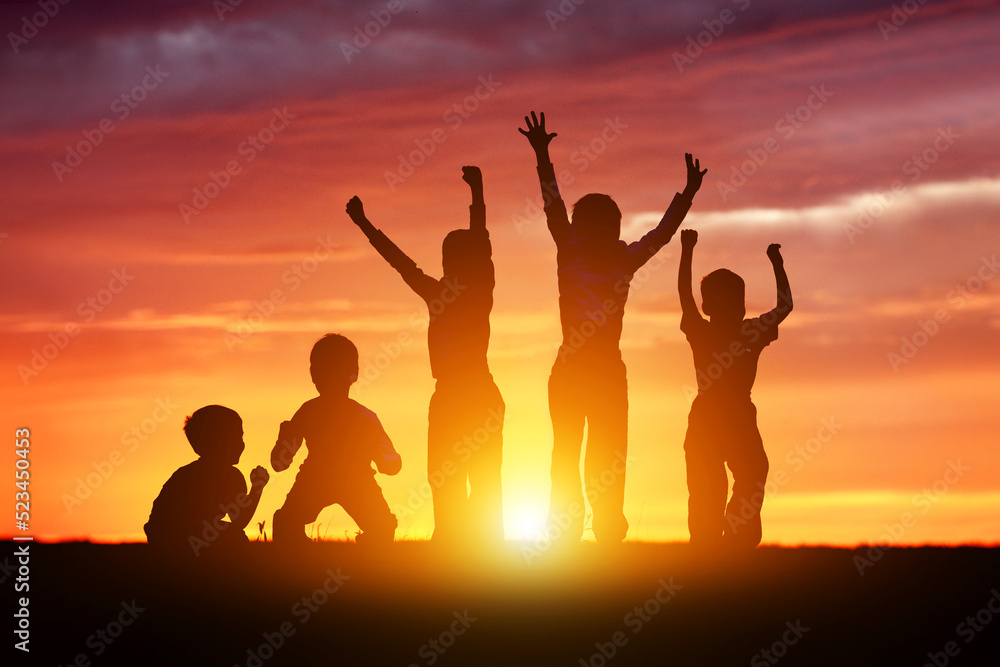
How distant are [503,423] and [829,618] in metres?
4.05

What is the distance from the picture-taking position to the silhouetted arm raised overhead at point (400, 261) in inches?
483

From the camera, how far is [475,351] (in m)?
12.2

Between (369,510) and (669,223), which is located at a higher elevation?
(669,223)

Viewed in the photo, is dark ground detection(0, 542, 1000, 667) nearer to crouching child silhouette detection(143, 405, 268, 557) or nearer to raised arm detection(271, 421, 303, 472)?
crouching child silhouette detection(143, 405, 268, 557)

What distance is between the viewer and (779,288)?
1267cm

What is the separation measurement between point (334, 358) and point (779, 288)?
181 inches

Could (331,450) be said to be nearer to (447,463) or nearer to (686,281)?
(447,463)

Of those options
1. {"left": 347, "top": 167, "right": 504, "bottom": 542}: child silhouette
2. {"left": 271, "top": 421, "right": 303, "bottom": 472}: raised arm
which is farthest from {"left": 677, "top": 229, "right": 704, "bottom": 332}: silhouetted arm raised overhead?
{"left": 271, "top": 421, "right": 303, "bottom": 472}: raised arm

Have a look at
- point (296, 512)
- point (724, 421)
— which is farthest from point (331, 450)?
point (724, 421)

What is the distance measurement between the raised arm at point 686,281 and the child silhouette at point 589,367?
0.64m

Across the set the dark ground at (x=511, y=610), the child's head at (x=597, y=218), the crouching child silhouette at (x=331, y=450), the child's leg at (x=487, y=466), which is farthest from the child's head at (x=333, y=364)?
the child's head at (x=597, y=218)

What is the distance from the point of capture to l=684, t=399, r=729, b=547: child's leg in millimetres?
12242

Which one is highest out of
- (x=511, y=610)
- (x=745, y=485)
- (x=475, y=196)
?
(x=475, y=196)

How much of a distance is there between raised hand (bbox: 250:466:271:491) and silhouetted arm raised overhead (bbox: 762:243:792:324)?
522 cm
